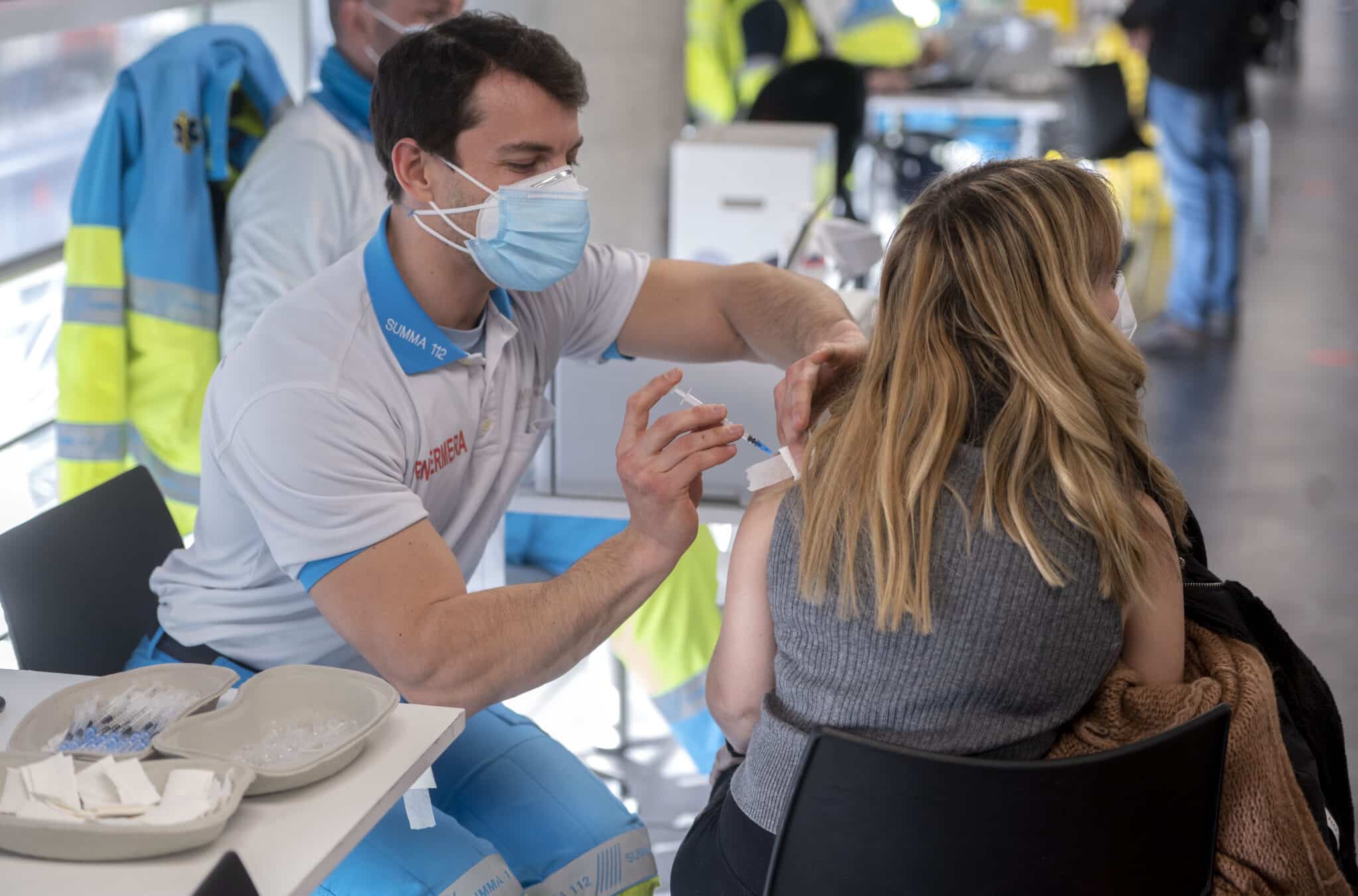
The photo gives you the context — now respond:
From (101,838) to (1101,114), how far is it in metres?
5.36

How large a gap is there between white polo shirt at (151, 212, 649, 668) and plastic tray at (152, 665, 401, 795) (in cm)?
24

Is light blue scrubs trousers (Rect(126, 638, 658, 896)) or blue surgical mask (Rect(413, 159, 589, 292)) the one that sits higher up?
blue surgical mask (Rect(413, 159, 589, 292))

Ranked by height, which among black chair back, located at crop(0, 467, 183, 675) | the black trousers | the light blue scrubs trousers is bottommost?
the light blue scrubs trousers

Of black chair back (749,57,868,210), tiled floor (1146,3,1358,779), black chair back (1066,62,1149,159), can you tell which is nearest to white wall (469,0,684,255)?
black chair back (749,57,868,210)

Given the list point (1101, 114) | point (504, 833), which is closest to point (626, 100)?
point (504, 833)

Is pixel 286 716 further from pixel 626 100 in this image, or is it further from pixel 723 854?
pixel 626 100

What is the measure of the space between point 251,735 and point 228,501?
496 millimetres

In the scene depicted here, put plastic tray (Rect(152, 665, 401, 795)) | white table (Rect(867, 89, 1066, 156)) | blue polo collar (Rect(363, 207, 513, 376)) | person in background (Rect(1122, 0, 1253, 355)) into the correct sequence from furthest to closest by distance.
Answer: white table (Rect(867, 89, 1066, 156)) → person in background (Rect(1122, 0, 1253, 355)) → blue polo collar (Rect(363, 207, 513, 376)) → plastic tray (Rect(152, 665, 401, 795))

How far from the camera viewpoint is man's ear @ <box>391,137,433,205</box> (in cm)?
161

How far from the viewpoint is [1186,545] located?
1.42 meters

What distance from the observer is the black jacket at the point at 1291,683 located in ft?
4.54

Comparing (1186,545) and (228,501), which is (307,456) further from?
(1186,545)

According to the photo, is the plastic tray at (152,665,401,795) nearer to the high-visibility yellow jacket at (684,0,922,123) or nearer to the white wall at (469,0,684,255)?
the white wall at (469,0,684,255)

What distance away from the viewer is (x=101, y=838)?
0.93 meters
